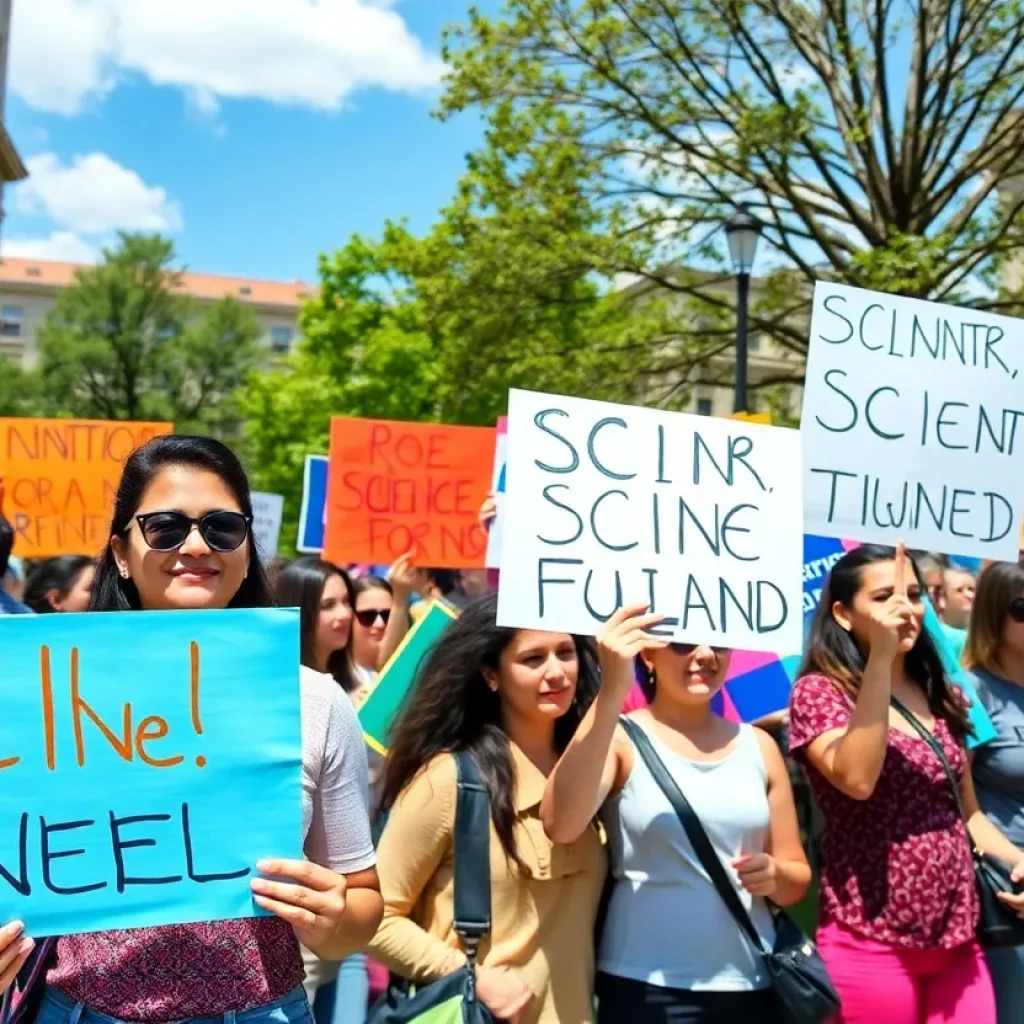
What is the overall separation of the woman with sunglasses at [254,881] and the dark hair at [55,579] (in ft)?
10.5

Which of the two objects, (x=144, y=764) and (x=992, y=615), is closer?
(x=144, y=764)

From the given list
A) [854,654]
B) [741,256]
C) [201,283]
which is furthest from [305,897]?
[201,283]

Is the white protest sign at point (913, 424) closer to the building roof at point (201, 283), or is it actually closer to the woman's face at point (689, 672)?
the woman's face at point (689, 672)

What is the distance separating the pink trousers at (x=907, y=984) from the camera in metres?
3.01

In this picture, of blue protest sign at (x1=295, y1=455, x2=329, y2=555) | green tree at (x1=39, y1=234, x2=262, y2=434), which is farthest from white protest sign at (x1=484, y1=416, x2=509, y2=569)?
green tree at (x1=39, y1=234, x2=262, y2=434)

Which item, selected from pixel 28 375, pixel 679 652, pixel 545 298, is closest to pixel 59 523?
pixel 679 652

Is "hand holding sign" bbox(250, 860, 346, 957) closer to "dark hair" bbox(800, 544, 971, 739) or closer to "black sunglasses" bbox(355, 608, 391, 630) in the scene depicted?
"dark hair" bbox(800, 544, 971, 739)

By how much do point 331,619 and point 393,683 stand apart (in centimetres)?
55

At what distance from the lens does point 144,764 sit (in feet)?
6.07

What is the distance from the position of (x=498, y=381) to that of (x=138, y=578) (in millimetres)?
14302

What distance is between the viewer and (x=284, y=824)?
74.0 inches

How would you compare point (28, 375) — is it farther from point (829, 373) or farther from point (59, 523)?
point (829, 373)

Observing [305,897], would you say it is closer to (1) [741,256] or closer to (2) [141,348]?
(1) [741,256]

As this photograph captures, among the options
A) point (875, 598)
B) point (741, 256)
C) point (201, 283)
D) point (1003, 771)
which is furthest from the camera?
point (201, 283)
